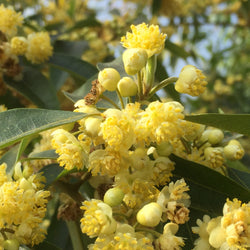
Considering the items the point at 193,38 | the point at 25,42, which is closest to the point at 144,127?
the point at 25,42

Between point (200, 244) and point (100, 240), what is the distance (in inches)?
10.8

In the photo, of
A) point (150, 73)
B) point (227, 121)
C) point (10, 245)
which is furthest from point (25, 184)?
point (227, 121)

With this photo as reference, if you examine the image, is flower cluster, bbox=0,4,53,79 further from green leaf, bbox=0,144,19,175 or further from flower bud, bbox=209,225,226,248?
flower bud, bbox=209,225,226,248

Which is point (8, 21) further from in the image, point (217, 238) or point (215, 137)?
point (217, 238)

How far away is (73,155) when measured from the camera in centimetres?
101

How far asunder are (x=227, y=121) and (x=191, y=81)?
0.15m

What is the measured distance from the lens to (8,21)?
175cm

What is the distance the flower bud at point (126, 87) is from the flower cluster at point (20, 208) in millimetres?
357

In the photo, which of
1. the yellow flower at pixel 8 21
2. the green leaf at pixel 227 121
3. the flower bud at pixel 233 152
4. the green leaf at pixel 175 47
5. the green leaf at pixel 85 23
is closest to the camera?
the green leaf at pixel 227 121

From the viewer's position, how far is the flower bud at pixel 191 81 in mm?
1051

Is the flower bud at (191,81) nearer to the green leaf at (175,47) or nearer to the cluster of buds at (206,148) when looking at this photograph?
the cluster of buds at (206,148)

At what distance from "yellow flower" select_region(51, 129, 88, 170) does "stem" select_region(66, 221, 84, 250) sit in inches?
17.5

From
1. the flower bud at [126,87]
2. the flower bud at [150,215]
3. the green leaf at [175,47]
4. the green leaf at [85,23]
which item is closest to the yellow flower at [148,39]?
the flower bud at [126,87]

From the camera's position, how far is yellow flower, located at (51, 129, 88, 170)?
1010 millimetres
